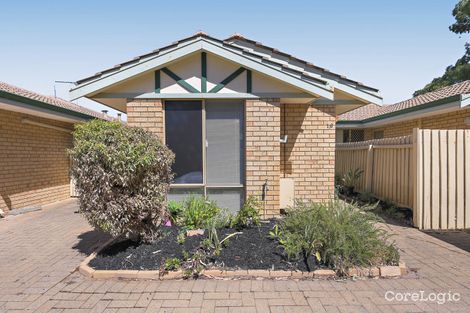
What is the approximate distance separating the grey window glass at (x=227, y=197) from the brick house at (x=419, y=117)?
261 inches

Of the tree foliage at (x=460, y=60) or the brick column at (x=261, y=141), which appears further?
the tree foliage at (x=460, y=60)

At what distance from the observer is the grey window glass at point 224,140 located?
19.7 feet

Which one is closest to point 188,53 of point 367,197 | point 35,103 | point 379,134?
point 35,103

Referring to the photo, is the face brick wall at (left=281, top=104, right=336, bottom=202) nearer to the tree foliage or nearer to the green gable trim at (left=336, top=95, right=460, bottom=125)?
the green gable trim at (left=336, top=95, right=460, bottom=125)

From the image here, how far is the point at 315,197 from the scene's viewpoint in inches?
272

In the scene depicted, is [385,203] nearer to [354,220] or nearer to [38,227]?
[354,220]

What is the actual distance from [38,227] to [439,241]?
8171mm

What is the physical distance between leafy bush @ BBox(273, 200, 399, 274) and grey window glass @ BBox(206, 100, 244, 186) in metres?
2.05

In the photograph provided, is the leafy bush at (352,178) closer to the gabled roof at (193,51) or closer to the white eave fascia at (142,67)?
the gabled roof at (193,51)

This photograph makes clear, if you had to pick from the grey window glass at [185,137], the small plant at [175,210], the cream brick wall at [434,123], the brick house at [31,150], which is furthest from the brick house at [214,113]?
the cream brick wall at [434,123]

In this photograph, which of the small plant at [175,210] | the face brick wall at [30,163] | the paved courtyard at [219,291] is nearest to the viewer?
the paved courtyard at [219,291]

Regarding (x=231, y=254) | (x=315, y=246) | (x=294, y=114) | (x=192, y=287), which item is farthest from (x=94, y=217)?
(x=294, y=114)

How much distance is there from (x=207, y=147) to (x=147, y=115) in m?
1.39

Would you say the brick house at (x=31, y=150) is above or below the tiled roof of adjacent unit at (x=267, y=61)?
below
